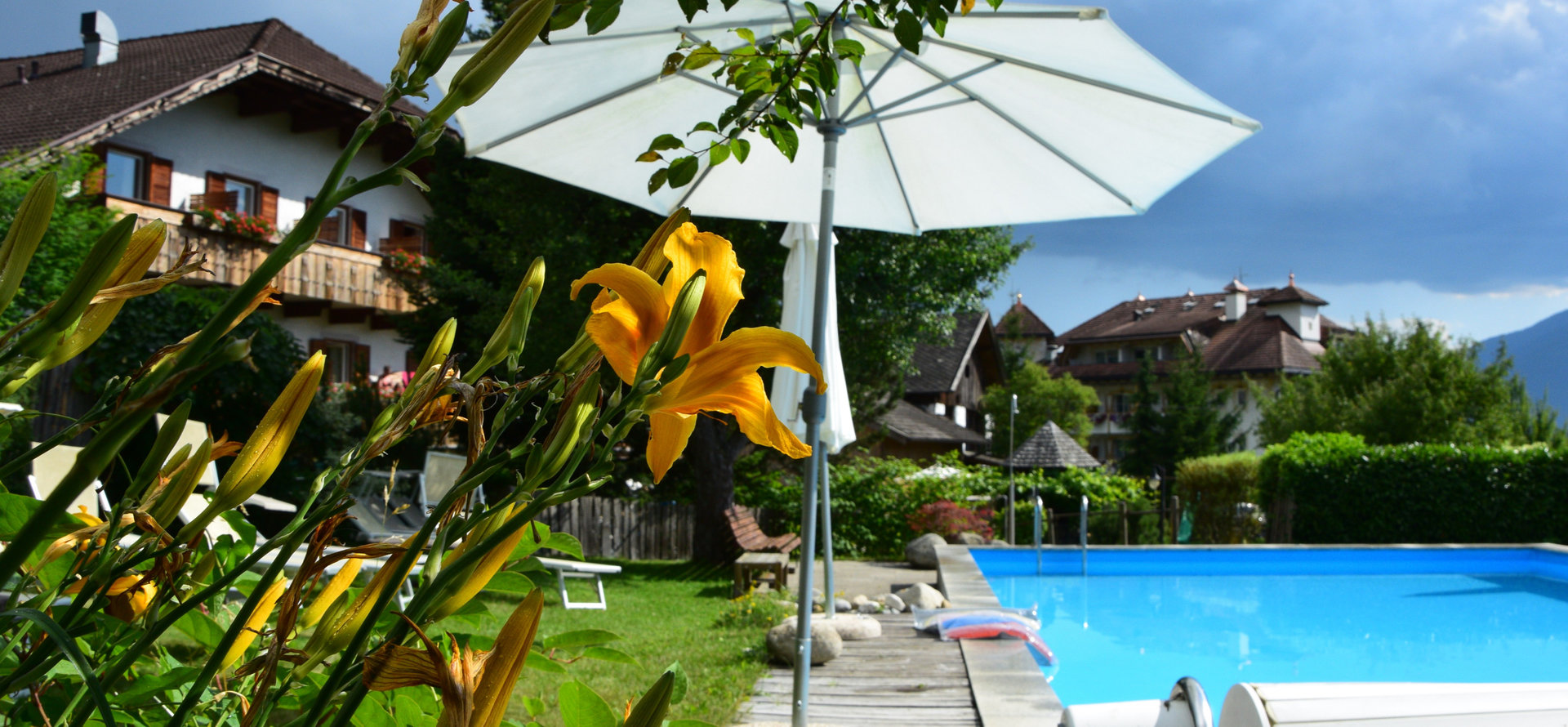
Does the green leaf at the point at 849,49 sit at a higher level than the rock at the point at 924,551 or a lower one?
higher

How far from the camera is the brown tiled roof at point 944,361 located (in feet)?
101

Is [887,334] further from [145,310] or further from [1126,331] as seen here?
[1126,331]

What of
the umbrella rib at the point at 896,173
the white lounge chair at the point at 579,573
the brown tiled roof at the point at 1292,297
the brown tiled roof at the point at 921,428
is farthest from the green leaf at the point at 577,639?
the brown tiled roof at the point at 1292,297

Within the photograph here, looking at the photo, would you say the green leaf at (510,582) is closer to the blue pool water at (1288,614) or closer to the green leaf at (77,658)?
the green leaf at (77,658)

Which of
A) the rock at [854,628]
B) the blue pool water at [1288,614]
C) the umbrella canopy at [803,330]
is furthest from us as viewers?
the blue pool water at [1288,614]

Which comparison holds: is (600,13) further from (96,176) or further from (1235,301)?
(1235,301)

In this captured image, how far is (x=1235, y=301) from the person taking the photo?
1986 inches

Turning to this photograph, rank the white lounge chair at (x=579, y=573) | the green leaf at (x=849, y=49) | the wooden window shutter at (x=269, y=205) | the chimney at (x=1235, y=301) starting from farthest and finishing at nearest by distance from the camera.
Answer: the chimney at (x=1235, y=301) < the wooden window shutter at (x=269, y=205) < the white lounge chair at (x=579, y=573) < the green leaf at (x=849, y=49)

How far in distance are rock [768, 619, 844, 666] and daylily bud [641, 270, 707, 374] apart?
498 cm

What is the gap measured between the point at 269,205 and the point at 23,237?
52.1ft

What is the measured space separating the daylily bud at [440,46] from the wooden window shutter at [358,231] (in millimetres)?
16499

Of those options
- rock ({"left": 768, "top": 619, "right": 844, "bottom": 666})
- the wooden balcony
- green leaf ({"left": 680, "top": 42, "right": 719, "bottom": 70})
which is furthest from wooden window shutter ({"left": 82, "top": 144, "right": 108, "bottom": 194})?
green leaf ({"left": 680, "top": 42, "right": 719, "bottom": 70})

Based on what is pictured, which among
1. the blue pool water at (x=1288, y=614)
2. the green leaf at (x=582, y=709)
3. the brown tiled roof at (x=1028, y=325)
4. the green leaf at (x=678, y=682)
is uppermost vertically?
the brown tiled roof at (x=1028, y=325)

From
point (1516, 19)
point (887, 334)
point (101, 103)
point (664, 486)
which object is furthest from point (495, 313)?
point (1516, 19)
